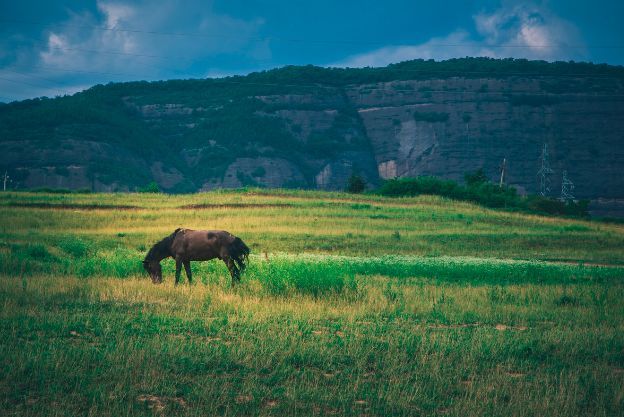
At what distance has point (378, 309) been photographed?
15461 millimetres

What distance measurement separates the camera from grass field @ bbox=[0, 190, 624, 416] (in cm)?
834

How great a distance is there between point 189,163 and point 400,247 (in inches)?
6575

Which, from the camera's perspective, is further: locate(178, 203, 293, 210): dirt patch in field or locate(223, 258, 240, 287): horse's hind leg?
locate(178, 203, 293, 210): dirt patch in field

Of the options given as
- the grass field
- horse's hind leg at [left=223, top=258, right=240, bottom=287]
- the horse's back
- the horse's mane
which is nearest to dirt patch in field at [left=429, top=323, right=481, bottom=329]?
the grass field

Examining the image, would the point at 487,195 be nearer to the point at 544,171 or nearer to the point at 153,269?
the point at 544,171

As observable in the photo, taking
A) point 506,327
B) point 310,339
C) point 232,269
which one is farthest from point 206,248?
point 506,327

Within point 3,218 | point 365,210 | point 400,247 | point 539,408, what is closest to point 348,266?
point 400,247

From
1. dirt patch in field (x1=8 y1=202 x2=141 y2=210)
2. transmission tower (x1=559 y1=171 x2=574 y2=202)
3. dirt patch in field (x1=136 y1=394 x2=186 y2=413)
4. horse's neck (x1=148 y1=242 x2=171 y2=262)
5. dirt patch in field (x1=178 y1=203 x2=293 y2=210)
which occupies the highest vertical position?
transmission tower (x1=559 y1=171 x2=574 y2=202)

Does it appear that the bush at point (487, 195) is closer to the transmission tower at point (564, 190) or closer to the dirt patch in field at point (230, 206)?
the transmission tower at point (564, 190)

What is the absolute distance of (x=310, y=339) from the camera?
11672 millimetres

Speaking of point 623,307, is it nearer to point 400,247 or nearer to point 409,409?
point 409,409

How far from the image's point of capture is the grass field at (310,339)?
27.3ft

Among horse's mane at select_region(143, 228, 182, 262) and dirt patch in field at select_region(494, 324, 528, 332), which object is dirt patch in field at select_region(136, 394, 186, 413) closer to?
dirt patch in field at select_region(494, 324, 528, 332)

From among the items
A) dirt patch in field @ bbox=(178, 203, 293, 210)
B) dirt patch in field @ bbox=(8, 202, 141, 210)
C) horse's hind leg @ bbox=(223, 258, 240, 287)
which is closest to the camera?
horse's hind leg @ bbox=(223, 258, 240, 287)
